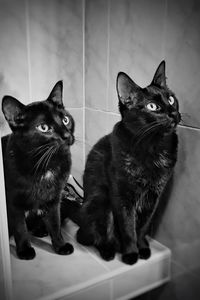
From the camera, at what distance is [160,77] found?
0.71m

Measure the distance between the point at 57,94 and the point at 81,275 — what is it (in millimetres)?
466

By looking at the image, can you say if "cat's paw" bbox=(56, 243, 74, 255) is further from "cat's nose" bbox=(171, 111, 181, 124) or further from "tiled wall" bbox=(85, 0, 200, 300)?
"cat's nose" bbox=(171, 111, 181, 124)

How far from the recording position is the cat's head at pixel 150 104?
678mm

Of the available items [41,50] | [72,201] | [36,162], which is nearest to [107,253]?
[72,201]

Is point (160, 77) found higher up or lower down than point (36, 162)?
higher up

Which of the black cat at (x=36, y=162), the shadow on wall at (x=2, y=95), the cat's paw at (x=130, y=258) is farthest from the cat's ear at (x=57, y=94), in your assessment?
the cat's paw at (x=130, y=258)

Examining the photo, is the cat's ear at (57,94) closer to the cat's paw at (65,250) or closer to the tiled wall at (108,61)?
the tiled wall at (108,61)

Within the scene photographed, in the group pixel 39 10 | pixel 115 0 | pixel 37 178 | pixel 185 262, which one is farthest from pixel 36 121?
pixel 185 262

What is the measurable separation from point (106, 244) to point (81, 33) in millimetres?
582

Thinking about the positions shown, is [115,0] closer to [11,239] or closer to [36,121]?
[36,121]

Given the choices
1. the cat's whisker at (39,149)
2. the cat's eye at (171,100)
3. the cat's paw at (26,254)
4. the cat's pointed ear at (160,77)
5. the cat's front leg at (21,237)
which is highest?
the cat's pointed ear at (160,77)

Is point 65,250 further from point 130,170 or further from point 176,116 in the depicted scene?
point 176,116

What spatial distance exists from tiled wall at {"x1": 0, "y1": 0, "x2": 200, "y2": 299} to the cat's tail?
0.13 feet

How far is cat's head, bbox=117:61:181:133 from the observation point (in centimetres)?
68
